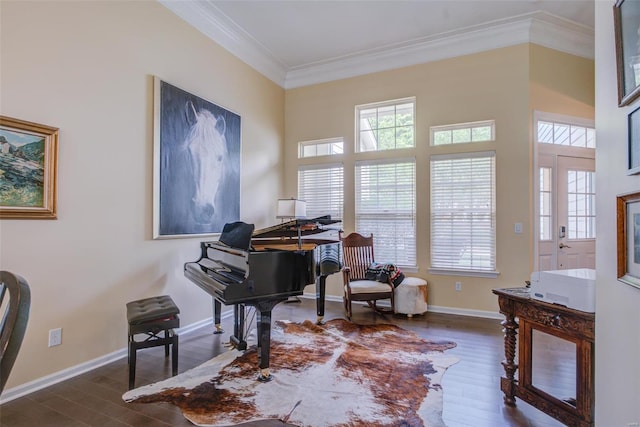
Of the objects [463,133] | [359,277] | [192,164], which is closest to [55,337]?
[192,164]

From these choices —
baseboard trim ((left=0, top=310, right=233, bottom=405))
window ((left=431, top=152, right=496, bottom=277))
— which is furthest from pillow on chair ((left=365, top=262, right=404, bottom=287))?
baseboard trim ((left=0, top=310, right=233, bottom=405))

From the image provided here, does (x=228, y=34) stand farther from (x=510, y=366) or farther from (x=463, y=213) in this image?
(x=510, y=366)

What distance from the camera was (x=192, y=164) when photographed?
12.4ft

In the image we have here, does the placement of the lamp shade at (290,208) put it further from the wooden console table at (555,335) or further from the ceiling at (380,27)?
the wooden console table at (555,335)

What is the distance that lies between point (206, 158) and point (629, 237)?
3822 mm

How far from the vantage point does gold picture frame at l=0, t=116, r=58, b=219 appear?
2.29 m

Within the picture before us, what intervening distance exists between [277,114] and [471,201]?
3.36 m

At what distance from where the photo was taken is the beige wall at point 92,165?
7.90 feet

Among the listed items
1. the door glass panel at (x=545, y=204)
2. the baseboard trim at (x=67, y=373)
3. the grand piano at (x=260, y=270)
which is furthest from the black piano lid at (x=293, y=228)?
the door glass panel at (x=545, y=204)

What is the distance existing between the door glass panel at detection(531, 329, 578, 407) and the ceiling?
3.70 meters

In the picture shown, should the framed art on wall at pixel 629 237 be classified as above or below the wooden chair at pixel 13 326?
above

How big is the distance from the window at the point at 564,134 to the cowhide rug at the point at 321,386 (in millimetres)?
3135

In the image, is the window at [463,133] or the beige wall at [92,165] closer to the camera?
the beige wall at [92,165]

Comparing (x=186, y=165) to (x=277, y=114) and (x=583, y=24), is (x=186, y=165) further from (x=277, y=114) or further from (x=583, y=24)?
(x=583, y=24)
